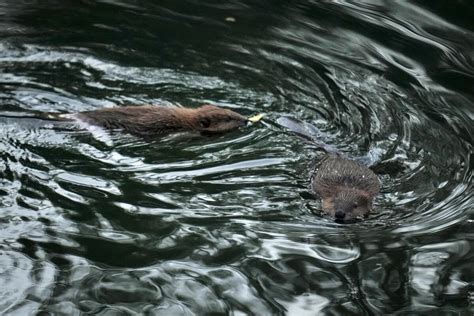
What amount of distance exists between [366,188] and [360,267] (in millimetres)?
1048

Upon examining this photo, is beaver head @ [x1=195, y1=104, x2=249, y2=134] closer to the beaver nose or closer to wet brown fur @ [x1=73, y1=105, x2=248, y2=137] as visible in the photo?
wet brown fur @ [x1=73, y1=105, x2=248, y2=137]

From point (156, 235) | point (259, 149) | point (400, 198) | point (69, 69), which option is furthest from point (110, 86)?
point (400, 198)

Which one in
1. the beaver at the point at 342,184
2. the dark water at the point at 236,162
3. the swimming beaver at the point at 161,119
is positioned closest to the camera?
the dark water at the point at 236,162

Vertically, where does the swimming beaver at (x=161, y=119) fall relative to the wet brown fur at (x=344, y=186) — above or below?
below

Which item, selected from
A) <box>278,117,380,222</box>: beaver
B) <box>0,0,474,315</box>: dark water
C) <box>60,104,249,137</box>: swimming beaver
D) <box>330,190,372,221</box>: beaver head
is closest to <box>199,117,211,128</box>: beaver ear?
<box>60,104,249,137</box>: swimming beaver

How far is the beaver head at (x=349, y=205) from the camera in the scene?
566 cm

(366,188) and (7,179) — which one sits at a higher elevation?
(366,188)

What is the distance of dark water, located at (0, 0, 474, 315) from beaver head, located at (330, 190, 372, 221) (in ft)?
0.33

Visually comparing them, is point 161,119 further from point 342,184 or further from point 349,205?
point 349,205

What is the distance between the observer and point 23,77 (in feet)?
24.7

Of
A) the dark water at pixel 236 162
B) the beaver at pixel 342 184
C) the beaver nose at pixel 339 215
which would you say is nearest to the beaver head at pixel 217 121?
the dark water at pixel 236 162

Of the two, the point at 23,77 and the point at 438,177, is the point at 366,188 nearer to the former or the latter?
the point at 438,177

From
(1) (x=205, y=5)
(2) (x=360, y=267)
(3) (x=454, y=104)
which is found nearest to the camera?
(2) (x=360, y=267)

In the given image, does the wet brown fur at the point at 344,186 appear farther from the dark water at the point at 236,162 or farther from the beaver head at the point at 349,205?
the dark water at the point at 236,162
